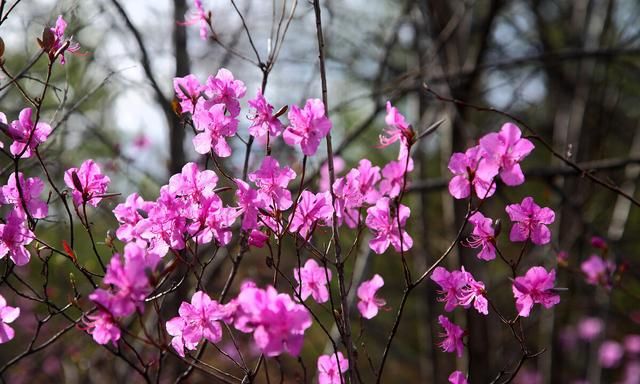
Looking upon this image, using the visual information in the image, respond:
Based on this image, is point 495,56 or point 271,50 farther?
point 495,56

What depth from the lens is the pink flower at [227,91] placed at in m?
1.56

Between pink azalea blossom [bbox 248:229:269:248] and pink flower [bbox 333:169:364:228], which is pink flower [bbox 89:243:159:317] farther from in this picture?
pink flower [bbox 333:169:364:228]

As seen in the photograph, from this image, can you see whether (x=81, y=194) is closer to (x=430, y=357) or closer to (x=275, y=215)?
(x=275, y=215)

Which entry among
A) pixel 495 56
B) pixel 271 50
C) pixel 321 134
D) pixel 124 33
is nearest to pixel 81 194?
pixel 321 134

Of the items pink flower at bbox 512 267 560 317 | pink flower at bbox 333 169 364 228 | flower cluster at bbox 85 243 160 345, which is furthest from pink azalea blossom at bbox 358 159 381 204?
flower cluster at bbox 85 243 160 345

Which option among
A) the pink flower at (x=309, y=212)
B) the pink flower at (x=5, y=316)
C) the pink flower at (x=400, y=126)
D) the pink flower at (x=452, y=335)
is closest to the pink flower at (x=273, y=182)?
the pink flower at (x=309, y=212)

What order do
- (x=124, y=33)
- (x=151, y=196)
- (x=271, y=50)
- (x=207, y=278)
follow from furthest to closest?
(x=151, y=196) < (x=207, y=278) < (x=124, y=33) < (x=271, y=50)

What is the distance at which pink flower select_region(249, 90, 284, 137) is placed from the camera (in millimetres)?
1509

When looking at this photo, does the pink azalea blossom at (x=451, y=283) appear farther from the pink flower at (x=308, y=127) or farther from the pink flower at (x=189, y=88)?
the pink flower at (x=189, y=88)

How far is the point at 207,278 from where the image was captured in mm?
3428

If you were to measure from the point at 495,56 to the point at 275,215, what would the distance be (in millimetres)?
4374

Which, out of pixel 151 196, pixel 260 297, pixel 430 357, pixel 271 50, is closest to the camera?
pixel 260 297

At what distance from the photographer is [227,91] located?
1570mm

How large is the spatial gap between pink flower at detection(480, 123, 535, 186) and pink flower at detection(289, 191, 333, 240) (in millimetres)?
384
